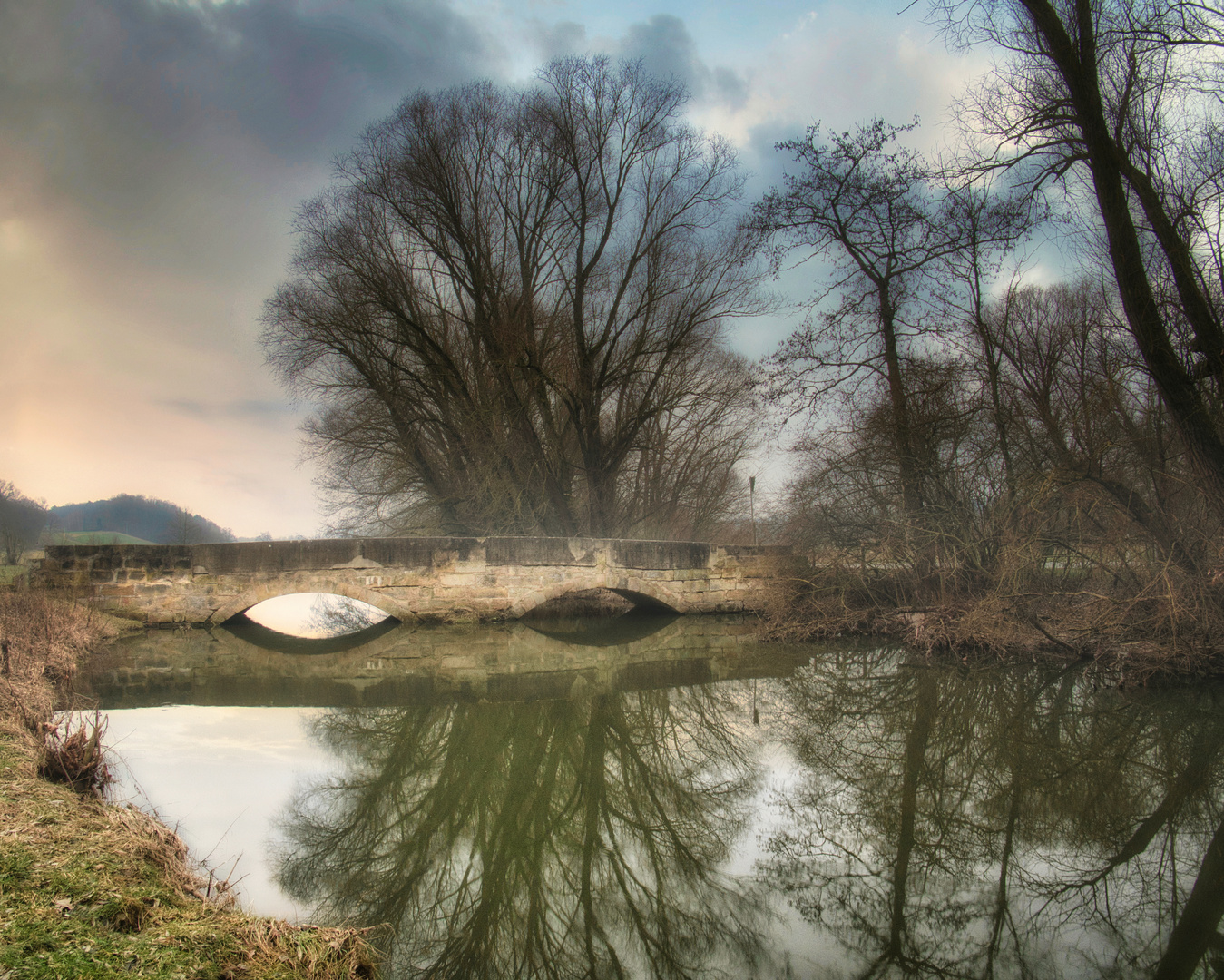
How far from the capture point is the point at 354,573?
9891 millimetres

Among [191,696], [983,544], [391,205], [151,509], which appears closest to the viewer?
[191,696]

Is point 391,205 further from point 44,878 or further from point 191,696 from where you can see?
point 44,878

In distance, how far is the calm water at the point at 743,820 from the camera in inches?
96.1

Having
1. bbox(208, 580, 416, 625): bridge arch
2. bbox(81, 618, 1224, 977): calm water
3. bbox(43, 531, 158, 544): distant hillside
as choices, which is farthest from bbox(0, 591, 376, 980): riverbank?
bbox(43, 531, 158, 544): distant hillside

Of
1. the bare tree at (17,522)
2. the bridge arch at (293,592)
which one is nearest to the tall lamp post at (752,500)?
the bridge arch at (293,592)

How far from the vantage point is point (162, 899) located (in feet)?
7.29

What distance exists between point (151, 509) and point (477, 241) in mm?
51725

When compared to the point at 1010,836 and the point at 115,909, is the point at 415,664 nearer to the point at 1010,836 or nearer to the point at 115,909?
the point at 115,909

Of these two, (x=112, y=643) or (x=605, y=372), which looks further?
(x=605, y=372)

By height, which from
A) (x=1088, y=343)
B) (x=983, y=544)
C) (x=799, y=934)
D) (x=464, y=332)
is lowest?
(x=799, y=934)

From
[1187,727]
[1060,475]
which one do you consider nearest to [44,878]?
[1187,727]

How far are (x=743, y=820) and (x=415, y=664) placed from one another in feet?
16.6

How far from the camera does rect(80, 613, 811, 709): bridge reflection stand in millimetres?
6340

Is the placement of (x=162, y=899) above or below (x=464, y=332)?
below
